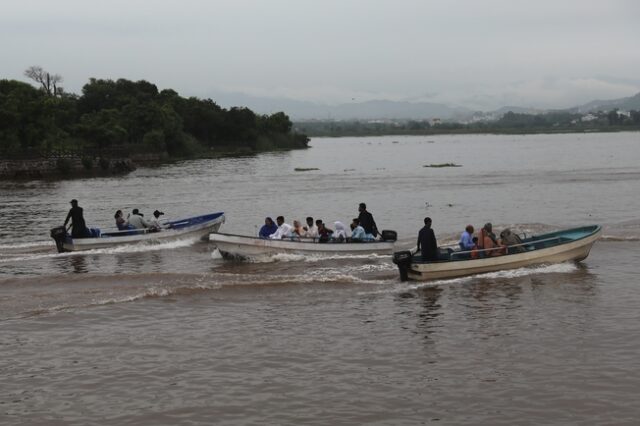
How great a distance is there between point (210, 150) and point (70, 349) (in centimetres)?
12387

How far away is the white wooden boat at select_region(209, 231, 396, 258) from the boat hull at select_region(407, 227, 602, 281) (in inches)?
185

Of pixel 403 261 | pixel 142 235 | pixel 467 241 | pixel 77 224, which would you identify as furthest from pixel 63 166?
pixel 403 261

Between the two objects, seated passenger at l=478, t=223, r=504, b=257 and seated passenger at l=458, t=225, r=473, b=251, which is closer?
seated passenger at l=478, t=223, r=504, b=257

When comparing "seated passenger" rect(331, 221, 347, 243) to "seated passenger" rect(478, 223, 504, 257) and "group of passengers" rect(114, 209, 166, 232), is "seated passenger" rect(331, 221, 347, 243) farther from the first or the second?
"group of passengers" rect(114, 209, 166, 232)

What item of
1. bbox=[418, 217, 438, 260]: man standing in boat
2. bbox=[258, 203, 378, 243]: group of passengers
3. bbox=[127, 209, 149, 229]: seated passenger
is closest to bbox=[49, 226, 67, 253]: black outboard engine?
bbox=[127, 209, 149, 229]: seated passenger

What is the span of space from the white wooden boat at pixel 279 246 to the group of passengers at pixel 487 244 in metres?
4.38

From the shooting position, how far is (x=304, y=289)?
21.9 metres

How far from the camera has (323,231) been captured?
2761 centimetres

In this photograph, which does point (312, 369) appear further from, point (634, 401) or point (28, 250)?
point (28, 250)

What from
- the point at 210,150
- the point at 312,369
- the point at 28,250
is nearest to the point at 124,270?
the point at 28,250

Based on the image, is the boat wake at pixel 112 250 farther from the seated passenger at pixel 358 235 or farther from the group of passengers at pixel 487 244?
the group of passengers at pixel 487 244

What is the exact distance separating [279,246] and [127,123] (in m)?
98.6

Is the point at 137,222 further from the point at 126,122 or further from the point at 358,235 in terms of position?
the point at 126,122

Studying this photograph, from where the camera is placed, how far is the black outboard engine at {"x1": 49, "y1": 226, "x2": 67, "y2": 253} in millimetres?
29062
